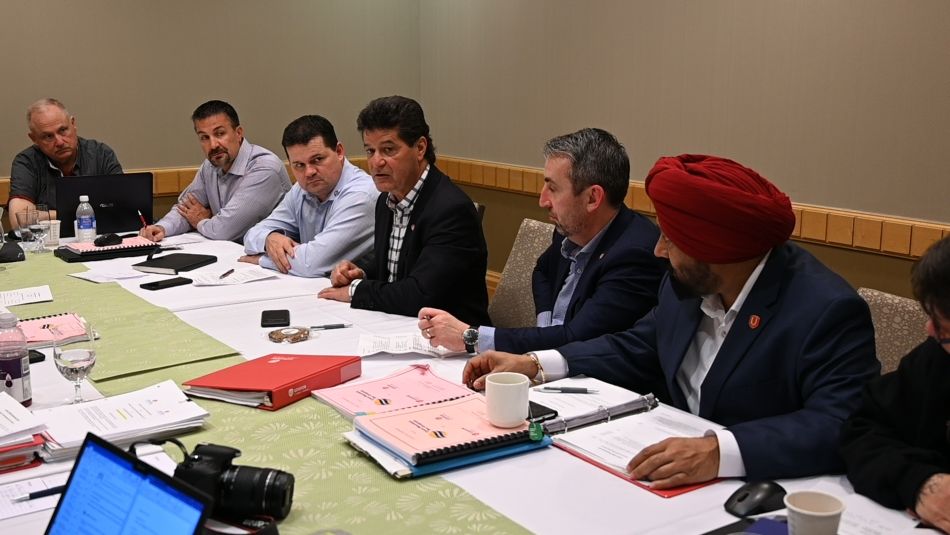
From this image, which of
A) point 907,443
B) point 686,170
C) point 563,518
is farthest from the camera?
point 686,170

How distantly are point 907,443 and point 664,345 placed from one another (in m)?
0.62

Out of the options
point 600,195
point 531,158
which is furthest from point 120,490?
point 531,158

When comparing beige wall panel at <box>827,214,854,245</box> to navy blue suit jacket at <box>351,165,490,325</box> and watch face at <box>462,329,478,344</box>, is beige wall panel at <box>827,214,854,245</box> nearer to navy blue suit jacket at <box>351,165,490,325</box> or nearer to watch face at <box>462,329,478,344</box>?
navy blue suit jacket at <box>351,165,490,325</box>

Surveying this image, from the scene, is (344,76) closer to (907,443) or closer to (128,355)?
(128,355)

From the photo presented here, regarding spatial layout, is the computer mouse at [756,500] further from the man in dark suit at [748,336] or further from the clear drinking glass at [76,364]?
the clear drinking glass at [76,364]

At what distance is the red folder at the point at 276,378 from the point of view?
1933 mm

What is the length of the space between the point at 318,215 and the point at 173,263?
0.68 meters

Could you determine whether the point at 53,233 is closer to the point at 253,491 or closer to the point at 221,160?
the point at 221,160

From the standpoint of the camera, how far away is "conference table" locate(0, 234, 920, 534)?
4.62 ft

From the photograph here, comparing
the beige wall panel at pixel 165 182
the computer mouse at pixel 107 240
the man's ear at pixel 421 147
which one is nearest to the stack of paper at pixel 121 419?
the man's ear at pixel 421 147

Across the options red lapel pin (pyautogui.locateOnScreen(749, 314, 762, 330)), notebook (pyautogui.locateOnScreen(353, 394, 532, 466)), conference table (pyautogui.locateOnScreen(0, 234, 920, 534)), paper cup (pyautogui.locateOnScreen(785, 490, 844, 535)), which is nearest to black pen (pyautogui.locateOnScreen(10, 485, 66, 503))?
conference table (pyautogui.locateOnScreen(0, 234, 920, 534))

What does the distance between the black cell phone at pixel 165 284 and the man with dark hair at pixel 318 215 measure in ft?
1.32

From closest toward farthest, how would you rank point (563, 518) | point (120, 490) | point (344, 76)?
point (120, 490)
point (563, 518)
point (344, 76)

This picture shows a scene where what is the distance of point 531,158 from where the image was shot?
5359mm
